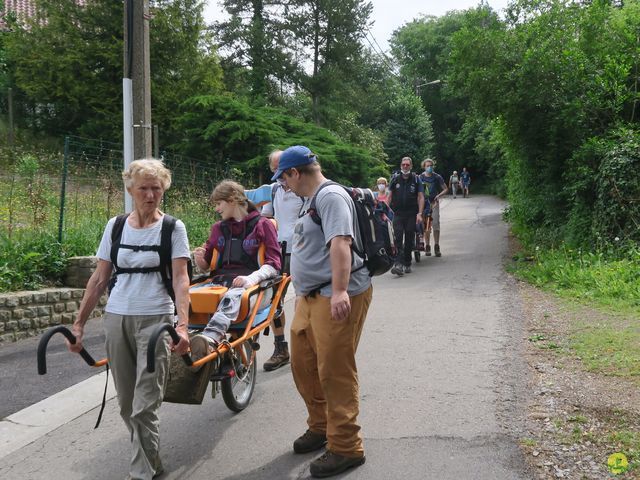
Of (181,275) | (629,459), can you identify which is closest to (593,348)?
(629,459)

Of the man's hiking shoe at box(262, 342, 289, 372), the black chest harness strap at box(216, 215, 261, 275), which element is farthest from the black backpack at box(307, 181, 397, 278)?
the man's hiking shoe at box(262, 342, 289, 372)

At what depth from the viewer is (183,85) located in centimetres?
2578

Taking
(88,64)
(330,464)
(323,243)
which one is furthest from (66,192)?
(88,64)

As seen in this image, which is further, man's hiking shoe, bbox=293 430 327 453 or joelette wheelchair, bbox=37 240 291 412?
man's hiking shoe, bbox=293 430 327 453

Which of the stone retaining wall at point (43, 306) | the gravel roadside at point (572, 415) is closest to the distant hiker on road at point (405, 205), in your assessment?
the gravel roadside at point (572, 415)

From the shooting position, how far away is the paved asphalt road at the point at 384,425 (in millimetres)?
3912

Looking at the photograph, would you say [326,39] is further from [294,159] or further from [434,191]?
[294,159]

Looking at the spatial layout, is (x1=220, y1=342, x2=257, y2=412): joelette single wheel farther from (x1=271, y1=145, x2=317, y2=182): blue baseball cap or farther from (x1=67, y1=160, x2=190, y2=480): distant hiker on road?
(x1=271, y1=145, x2=317, y2=182): blue baseball cap

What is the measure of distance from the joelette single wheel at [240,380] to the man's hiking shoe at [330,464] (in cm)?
97

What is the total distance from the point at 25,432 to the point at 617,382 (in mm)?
4573

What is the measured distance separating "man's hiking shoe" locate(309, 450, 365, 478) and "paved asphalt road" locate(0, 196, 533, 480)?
64 millimetres

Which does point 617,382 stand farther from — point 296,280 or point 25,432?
point 25,432

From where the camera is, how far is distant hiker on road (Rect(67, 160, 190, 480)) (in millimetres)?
3590

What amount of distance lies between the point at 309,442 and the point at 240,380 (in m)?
1.06
